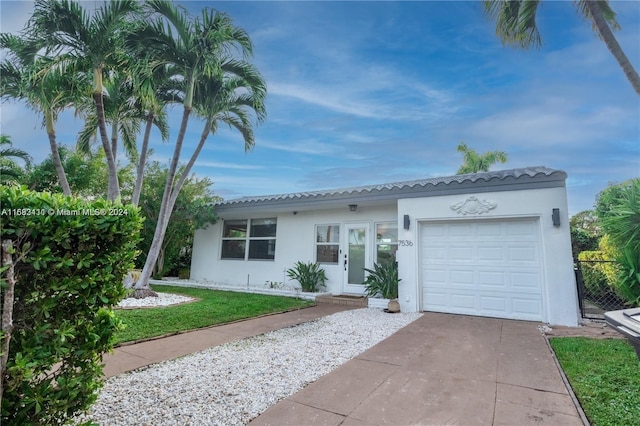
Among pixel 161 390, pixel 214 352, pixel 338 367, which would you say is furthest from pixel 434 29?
pixel 161 390

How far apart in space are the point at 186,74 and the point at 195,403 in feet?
24.1

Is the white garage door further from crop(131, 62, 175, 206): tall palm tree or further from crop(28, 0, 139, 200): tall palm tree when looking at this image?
crop(28, 0, 139, 200): tall palm tree

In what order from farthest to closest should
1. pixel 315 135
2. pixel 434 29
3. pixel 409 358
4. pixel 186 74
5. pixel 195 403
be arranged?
1. pixel 315 135
2. pixel 434 29
3. pixel 186 74
4. pixel 409 358
5. pixel 195 403

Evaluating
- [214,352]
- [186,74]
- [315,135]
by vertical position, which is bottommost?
[214,352]

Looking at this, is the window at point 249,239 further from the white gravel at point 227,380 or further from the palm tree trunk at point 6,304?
the palm tree trunk at point 6,304

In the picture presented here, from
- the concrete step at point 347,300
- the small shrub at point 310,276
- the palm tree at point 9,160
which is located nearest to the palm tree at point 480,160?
the small shrub at point 310,276

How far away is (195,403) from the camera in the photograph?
9.39 feet

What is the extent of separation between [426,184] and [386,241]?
2.32 m

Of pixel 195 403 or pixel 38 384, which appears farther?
pixel 195 403

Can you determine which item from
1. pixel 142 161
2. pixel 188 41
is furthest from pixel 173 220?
pixel 188 41

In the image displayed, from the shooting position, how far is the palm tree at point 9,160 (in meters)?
10.1

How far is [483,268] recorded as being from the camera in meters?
7.04

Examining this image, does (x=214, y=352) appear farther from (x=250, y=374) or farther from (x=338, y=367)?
(x=338, y=367)

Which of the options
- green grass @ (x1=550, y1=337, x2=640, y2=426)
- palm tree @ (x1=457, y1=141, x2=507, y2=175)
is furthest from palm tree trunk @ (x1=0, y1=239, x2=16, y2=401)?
palm tree @ (x1=457, y1=141, x2=507, y2=175)
